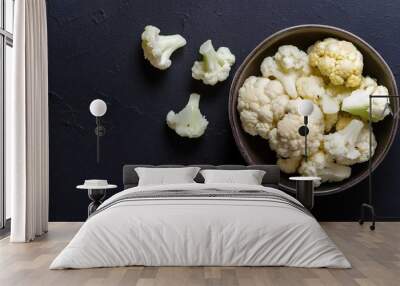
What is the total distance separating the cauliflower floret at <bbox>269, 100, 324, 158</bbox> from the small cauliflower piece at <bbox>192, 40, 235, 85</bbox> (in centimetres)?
82

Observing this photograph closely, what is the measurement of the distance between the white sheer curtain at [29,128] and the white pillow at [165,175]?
970 mm

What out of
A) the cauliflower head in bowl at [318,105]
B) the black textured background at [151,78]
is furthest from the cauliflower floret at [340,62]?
the black textured background at [151,78]

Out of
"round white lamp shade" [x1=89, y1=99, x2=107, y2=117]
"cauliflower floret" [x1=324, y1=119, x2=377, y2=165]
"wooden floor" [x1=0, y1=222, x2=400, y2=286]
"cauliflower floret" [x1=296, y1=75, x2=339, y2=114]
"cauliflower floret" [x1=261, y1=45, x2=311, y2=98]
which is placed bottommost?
"wooden floor" [x1=0, y1=222, x2=400, y2=286]

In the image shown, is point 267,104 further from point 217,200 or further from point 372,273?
point 372,273

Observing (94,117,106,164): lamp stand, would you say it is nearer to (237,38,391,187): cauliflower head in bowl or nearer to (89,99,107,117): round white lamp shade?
(89,99,107,117): round white lamp shade

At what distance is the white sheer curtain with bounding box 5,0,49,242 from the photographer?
19.1 feet

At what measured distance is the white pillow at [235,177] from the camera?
6.34 metres

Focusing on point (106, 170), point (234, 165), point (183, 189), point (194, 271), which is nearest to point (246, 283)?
point (194, 271)

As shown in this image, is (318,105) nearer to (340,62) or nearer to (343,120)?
(343,120)

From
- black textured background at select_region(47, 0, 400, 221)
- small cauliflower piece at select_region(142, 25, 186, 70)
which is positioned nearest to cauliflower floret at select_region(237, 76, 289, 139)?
black textured background at select_region(47, 0, 400, 221)

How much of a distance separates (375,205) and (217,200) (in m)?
2.84

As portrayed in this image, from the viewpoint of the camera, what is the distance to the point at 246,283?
4.02 meters

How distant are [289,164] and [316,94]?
0.81 meters

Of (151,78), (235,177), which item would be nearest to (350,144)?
(235,177)
